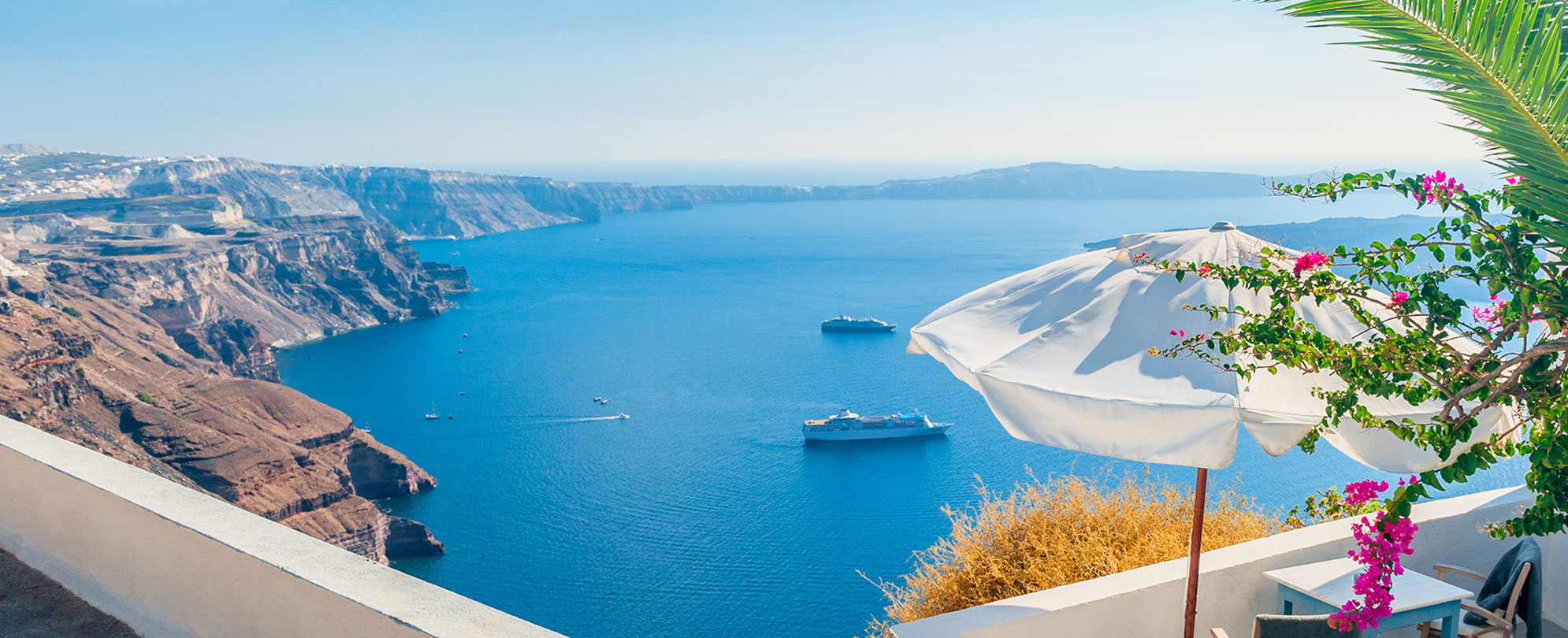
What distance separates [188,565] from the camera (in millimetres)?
2029

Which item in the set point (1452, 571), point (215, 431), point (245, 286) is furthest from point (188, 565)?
point (245, 286)

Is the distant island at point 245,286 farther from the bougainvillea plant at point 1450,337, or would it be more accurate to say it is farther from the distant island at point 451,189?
the bougainvillea plant at point 1450,337

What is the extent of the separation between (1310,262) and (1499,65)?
20.2 inches

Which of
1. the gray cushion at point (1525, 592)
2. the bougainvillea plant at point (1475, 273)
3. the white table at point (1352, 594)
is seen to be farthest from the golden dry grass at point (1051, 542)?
the bougainvillea plant at point (1475, 273)

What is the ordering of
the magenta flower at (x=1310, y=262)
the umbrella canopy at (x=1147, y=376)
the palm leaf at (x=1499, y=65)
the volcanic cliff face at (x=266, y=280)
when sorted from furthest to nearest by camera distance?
1. the volcanic cliff face at (x=266, y=280)
2. the umbrella canopy at (x=1147, y=376)
3. the magenta flower at (x=1310, y=262)
4. the palm leaf at (x=1499, y=65)

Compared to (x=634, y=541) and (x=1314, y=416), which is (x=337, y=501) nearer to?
(x=634, y=541)

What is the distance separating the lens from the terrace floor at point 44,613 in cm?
218

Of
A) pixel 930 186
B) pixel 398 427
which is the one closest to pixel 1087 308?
pixel 398 427

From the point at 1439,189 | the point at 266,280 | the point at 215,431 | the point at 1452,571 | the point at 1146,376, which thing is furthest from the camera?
the point at 266,280

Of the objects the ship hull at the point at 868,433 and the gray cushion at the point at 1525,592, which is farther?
the ship hull at the point at 868,433

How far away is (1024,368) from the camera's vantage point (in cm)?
242

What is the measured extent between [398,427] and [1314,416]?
44.3m

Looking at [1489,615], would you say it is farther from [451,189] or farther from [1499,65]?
[451,189]

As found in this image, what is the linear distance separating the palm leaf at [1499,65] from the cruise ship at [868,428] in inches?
1365
